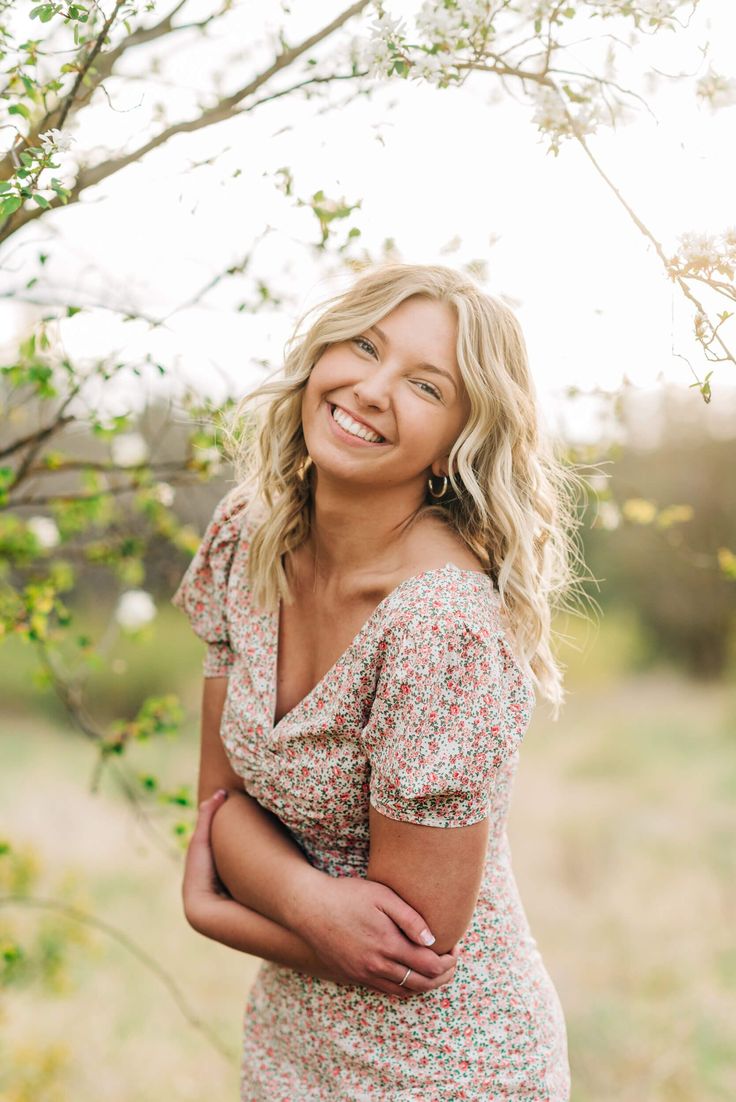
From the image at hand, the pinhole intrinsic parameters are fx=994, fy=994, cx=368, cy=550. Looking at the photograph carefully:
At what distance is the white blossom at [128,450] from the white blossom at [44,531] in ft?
0.77

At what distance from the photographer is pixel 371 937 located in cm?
145

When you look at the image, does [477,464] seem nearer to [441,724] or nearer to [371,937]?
[441,724]

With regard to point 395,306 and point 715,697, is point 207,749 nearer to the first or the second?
point 395,306

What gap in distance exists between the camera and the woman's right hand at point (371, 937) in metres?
1.43

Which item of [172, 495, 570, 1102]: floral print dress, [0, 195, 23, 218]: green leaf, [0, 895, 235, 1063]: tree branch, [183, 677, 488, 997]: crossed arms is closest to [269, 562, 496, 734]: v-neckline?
[172, 495, 570, 1102]: floral print dress

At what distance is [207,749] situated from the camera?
1.89m

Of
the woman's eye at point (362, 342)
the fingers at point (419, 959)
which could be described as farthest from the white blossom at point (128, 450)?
the fingers at point (419, 959)

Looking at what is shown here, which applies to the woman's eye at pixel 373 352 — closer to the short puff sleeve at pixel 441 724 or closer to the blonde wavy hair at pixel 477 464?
the blonde wavy hair at pixel 477 464

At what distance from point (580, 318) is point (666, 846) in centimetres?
564

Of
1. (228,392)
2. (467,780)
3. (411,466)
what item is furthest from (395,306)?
(467,780)

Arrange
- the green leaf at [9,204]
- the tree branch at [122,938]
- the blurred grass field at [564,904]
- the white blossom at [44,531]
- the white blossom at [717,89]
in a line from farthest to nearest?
the blurred grass field at [564,904] < the white blossom at [44,531] < the tree branch at [122,938] < the white blossom at [717,89] < the green leaf at [9,204]

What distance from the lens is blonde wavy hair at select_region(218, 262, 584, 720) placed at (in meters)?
1.63

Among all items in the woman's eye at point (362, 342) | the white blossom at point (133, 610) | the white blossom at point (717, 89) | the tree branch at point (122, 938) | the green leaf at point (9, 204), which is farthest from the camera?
the white blossom at point (133, 610)

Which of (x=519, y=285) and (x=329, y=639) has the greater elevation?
(x=519, y=285)
